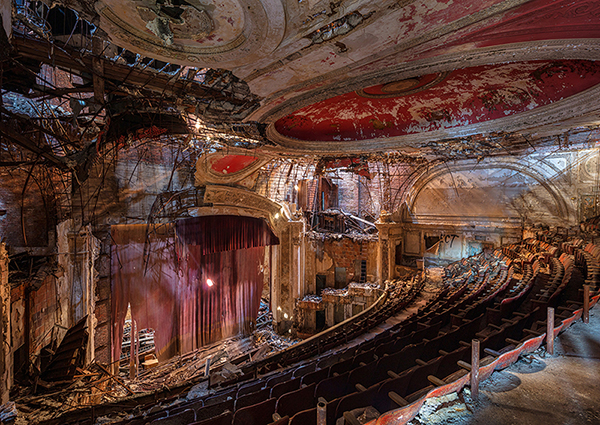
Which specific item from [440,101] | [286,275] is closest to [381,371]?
[440,101]

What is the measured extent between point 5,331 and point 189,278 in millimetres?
6939

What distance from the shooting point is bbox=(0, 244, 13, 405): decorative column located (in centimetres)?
468

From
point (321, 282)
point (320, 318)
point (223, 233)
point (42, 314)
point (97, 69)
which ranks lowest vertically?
point (320, 318)

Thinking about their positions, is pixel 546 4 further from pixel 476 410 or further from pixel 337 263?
pixel 337 263

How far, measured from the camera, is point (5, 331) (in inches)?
189

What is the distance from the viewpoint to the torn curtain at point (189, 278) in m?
9.30

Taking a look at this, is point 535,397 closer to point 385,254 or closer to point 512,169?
point 512,169

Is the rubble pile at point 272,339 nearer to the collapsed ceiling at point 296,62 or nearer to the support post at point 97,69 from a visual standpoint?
the collapsed ceiling at point 296,62

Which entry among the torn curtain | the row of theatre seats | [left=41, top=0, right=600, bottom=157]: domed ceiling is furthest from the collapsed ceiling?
the torn curtain

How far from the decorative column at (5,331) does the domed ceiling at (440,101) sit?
17.8ft

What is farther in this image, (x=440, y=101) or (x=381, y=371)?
(x=440, y=101)

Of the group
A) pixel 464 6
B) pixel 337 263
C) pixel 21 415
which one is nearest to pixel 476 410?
pixel 464 6

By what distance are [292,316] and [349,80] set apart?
11305mm

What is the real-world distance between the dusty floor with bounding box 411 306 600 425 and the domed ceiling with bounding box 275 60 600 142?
3739 mm
